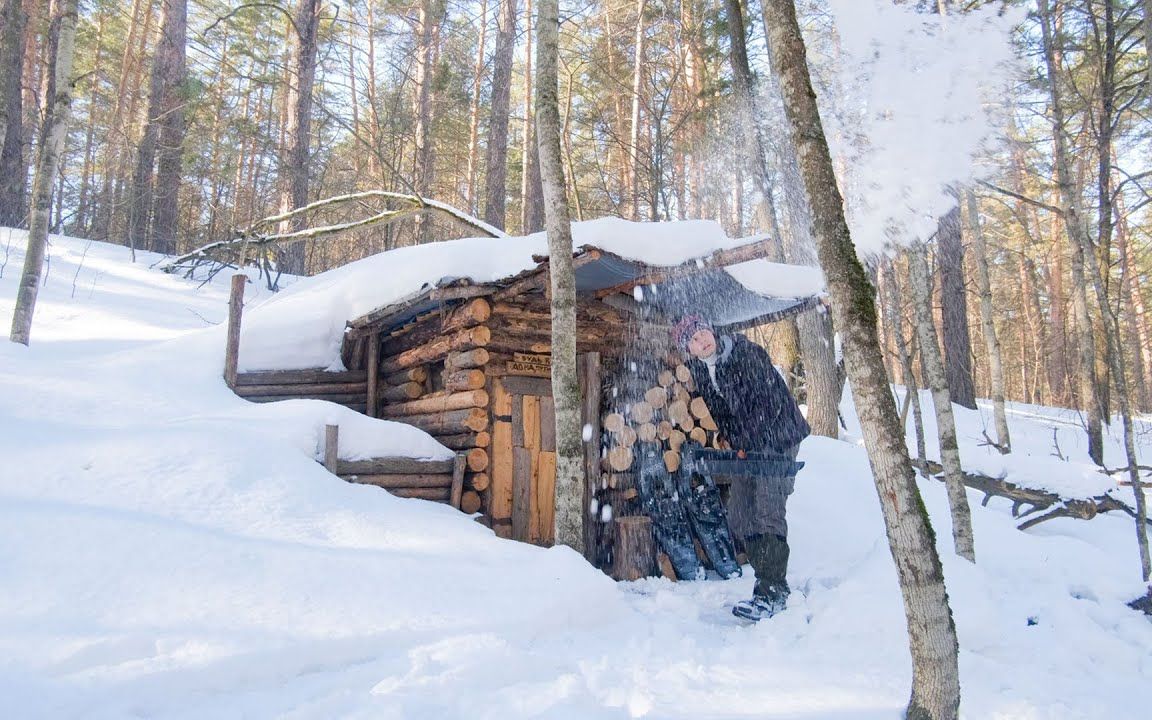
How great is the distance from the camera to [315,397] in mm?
7656

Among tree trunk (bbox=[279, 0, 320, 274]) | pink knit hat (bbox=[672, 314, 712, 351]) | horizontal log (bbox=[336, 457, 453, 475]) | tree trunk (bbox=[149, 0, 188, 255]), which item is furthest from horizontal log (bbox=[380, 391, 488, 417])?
tree trunk (bbox=[149, 0, 188, 255])

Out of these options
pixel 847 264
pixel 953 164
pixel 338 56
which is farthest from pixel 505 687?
A: pixel 338 56

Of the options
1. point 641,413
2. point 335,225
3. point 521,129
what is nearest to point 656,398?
point 641,413

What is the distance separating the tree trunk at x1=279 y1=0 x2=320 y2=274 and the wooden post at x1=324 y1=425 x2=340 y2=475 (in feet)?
28.6

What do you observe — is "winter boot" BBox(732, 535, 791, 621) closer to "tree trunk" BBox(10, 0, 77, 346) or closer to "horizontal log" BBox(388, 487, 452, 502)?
"horizontal log" BBox(388, 487, 452, 502)

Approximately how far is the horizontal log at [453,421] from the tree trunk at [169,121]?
1020 centimetres

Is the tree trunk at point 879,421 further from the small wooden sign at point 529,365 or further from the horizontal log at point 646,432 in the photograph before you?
the horizontal log at point 646,432

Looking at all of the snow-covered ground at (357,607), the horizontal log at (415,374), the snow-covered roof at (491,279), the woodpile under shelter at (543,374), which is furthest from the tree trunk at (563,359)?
the horizontal log at (415,374)

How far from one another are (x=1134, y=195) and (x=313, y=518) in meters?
22.6

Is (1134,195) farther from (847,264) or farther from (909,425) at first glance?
(847,264)

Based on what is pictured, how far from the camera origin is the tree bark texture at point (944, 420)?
5.54m

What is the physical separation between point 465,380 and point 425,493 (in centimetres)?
106

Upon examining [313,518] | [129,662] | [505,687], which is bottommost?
[505,687]

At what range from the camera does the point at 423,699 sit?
9.29ft
